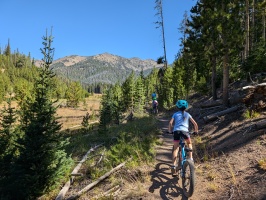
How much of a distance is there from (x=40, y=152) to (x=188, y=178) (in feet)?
19.3

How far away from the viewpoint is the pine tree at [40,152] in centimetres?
898

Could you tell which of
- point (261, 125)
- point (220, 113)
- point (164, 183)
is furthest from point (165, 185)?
point (220, 113)

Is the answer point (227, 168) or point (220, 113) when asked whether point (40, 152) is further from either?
point (220, 113)

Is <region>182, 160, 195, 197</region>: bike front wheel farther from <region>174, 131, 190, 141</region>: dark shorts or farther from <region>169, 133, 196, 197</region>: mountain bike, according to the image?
<region>174, 131, 190, 141</region>: dark shorts

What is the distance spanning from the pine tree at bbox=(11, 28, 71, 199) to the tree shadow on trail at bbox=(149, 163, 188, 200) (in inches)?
147

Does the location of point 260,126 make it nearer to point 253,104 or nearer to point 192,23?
point 253,104

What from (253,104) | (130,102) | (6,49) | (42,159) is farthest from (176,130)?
(6,49)

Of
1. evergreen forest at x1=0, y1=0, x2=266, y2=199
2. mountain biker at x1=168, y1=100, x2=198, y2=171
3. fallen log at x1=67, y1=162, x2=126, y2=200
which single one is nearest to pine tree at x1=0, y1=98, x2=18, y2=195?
evergreen forest at x1=0, y1=0, x2=266, y2=199

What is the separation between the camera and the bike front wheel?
20.2ft

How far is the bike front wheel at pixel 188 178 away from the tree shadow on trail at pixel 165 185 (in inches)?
9.4

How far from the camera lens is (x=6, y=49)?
603 ft

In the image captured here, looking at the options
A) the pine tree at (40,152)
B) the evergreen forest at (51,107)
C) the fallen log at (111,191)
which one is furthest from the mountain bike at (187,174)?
the pine tree at (40,152)

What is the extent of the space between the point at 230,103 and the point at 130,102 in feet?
131

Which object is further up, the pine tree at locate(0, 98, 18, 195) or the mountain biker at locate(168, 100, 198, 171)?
the mountain biker at locate(168, 100, 198, 171)
